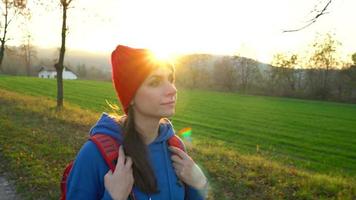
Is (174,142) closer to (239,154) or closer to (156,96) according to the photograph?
(156,96)

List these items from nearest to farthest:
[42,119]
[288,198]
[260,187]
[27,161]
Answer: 1. [288,198]
2. [260,187]
3. [27,161]
4. [42,119]

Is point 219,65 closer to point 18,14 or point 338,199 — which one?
point 18,14

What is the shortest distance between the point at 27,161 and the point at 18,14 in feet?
65.4

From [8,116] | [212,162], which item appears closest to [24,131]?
[8,116]

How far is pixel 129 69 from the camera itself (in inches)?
88.8

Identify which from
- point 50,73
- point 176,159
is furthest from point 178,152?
point 50,73

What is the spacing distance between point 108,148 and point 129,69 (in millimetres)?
416

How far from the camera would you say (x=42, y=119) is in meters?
14.9

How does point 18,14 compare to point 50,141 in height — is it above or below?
above

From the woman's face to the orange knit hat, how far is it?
0.03 metres

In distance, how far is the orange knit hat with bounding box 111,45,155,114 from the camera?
7.39 ft

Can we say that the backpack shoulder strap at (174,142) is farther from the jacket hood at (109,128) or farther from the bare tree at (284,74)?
the bare tree at (284,74)

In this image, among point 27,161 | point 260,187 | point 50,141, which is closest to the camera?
point 260,187

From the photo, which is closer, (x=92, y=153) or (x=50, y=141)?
(x=92, y=153)
